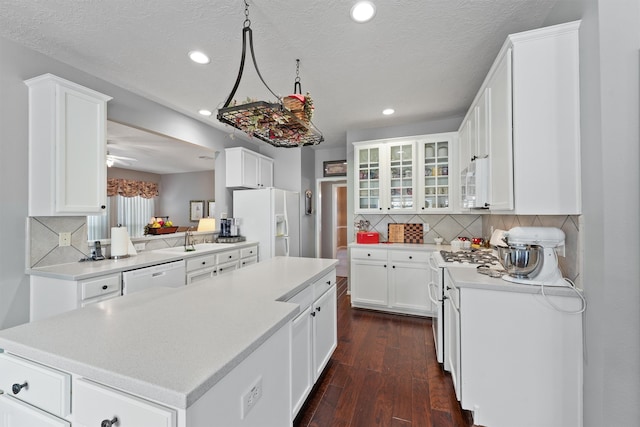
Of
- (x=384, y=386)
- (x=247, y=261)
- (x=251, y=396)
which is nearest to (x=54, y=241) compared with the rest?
(x=247, y=261)

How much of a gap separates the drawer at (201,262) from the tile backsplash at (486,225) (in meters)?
2.20

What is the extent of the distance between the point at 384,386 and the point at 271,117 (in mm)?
2066

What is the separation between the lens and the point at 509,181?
5.29 feet

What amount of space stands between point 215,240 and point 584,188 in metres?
4.06

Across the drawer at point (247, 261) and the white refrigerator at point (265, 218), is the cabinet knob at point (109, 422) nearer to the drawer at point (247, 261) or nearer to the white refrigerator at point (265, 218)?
the drawer at point (247, 261)

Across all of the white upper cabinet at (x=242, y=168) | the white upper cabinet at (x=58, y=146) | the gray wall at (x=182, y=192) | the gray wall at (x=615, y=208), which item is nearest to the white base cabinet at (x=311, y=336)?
the gray wall at (x=615, y=208)

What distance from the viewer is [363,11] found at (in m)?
1.75

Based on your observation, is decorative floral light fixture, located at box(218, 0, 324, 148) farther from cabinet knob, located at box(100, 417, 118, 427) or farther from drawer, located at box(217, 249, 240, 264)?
drawer, located at box(217, 249, 240, 264)

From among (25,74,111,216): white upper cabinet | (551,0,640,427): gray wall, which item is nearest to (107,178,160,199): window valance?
(25,74,111,216): white upper cabinet

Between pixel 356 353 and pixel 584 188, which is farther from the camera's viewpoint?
pixel 356 353

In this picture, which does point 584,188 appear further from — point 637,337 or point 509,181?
point 637,337

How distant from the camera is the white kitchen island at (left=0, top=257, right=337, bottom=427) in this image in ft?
2.32

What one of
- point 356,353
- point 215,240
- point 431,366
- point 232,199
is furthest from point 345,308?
point 232,199

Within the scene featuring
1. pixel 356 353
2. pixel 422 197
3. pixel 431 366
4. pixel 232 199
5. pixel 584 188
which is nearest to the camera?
pixel 584 188
